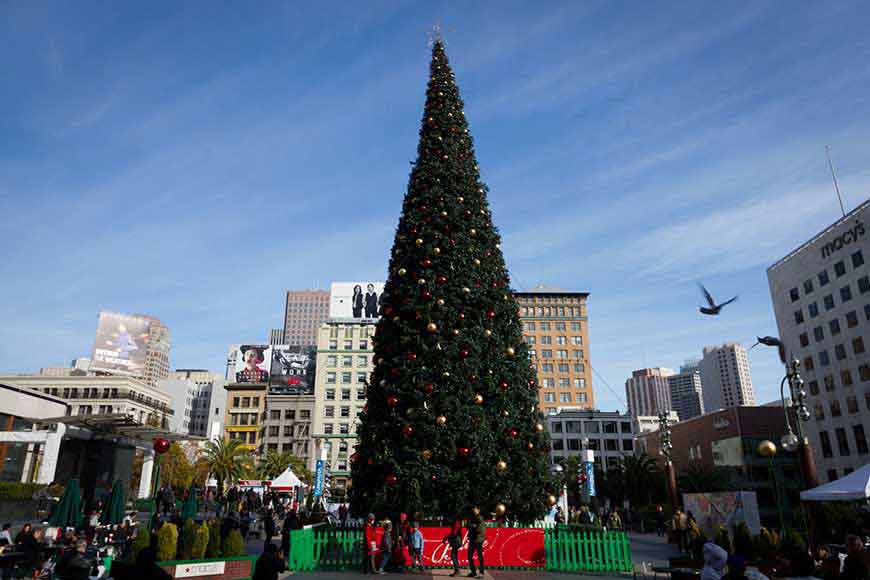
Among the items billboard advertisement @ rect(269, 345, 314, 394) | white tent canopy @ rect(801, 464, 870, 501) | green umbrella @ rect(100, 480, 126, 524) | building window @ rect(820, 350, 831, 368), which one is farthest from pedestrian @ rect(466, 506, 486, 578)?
billboard advertisement @ rect(269, 345, 314, 394)

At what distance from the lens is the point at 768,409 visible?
249 ft

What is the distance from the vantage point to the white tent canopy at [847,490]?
18.1 m

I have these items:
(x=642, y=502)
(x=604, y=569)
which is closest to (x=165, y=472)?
(x=642, y=502)

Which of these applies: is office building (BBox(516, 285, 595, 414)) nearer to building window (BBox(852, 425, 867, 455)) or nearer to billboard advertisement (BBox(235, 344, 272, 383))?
building window (BBox(852, 425, 867, 455))

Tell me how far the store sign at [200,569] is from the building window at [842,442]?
7350 centimetres

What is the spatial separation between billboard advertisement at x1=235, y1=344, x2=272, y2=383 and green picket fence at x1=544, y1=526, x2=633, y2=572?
91214mm

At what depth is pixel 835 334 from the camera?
66.4 metres

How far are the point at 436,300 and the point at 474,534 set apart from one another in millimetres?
6757

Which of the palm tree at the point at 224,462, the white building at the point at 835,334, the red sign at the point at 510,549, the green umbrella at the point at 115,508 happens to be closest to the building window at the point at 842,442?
the white building at the point at 835,334

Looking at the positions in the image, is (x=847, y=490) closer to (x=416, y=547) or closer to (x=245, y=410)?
(x=416, y=547)

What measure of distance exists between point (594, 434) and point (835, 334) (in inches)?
1665

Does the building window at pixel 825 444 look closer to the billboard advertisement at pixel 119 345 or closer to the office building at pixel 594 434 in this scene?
the office building at pixel 594 434

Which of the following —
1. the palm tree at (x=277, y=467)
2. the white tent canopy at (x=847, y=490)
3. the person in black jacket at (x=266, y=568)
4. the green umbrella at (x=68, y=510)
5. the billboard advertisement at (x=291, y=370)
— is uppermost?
the billboard advertisement at (x=291, y=370)

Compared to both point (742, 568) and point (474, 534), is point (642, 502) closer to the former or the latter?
point (474, 534)
